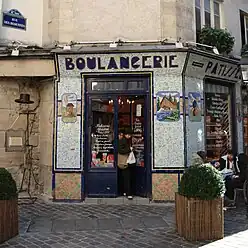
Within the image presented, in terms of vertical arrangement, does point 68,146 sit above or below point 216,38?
below

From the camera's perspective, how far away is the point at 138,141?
28.0 ft

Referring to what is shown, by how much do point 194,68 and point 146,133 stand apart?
2041mm

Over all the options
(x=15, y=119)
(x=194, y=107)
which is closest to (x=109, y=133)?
(x=194, y=107)

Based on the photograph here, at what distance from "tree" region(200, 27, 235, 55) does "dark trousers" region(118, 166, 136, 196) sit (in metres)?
3.95

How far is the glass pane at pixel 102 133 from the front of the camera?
823 centimetres

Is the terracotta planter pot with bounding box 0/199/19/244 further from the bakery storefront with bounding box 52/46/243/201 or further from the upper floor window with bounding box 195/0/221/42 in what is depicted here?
the upper floor window with bounding box 195/0/221/42

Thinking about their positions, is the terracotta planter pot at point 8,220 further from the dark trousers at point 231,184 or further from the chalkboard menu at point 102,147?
the dark trousers at point 231,184

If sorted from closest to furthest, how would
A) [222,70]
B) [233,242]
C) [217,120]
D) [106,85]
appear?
[233,242]
[106,85]
[222,70]
[217,120]

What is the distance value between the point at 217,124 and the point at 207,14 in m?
3.23

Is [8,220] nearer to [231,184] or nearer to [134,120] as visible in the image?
[134,120]

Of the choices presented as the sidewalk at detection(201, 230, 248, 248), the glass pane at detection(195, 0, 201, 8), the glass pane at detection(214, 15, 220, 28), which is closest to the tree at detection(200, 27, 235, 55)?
the glass pane at detection(195, 0, 201, 8)

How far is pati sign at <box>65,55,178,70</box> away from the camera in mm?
7898

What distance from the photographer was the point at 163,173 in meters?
7.89

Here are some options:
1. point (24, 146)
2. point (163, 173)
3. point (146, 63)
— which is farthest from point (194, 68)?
point (24, 146)
